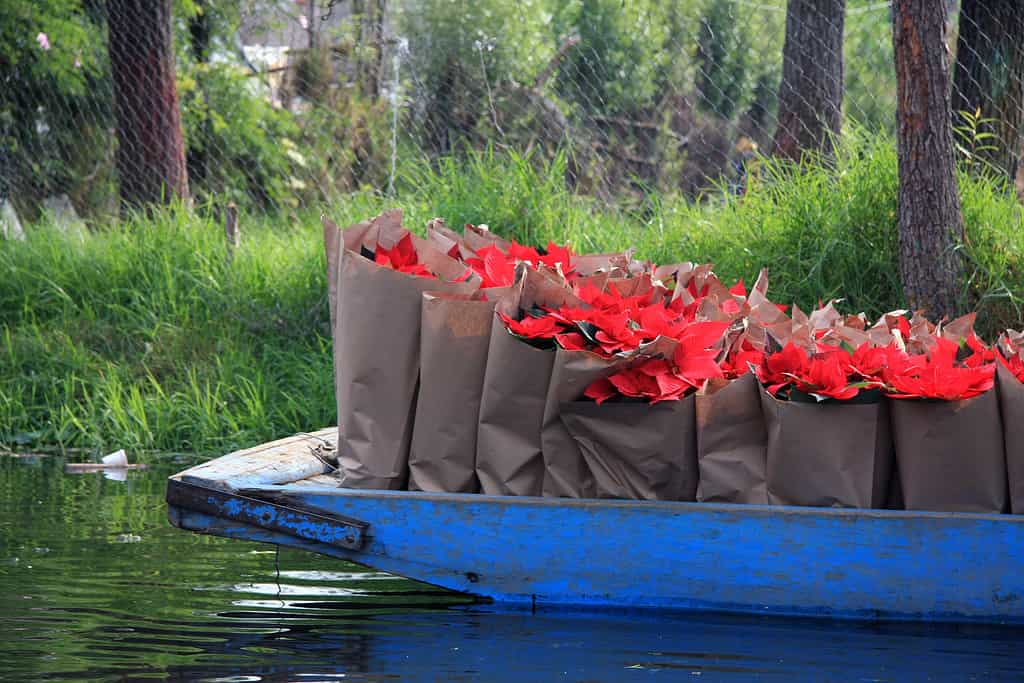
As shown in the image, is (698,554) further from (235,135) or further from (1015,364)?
(235,135)

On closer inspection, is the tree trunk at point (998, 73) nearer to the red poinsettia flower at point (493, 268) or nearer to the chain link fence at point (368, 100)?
the chain link fence at point (368, 100)

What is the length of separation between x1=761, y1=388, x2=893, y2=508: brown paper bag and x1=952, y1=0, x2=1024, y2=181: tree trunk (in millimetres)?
3433

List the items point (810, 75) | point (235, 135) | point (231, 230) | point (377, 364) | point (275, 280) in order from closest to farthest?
1. point (377, 364)
2. point (275, 280)
3. point (810, 75)
4. point (231, 230)
5. point (235, 135)

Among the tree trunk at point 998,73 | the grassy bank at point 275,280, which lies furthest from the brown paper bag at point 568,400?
the tree trunk at point 998,73

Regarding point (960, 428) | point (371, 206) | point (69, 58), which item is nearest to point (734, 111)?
point (69, 58)

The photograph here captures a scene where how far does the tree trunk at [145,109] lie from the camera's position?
31.1 feet

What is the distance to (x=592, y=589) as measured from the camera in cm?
371

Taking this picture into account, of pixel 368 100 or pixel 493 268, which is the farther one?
pixel 368 100

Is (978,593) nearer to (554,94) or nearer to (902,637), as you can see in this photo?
(902,637)

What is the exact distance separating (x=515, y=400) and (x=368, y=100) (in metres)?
9.39

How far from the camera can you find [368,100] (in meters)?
12.7

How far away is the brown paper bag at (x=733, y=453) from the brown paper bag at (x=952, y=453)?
13.7 inches

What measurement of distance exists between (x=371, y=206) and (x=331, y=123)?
225 inches

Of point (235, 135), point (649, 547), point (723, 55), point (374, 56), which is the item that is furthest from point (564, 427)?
point (723, 55)
